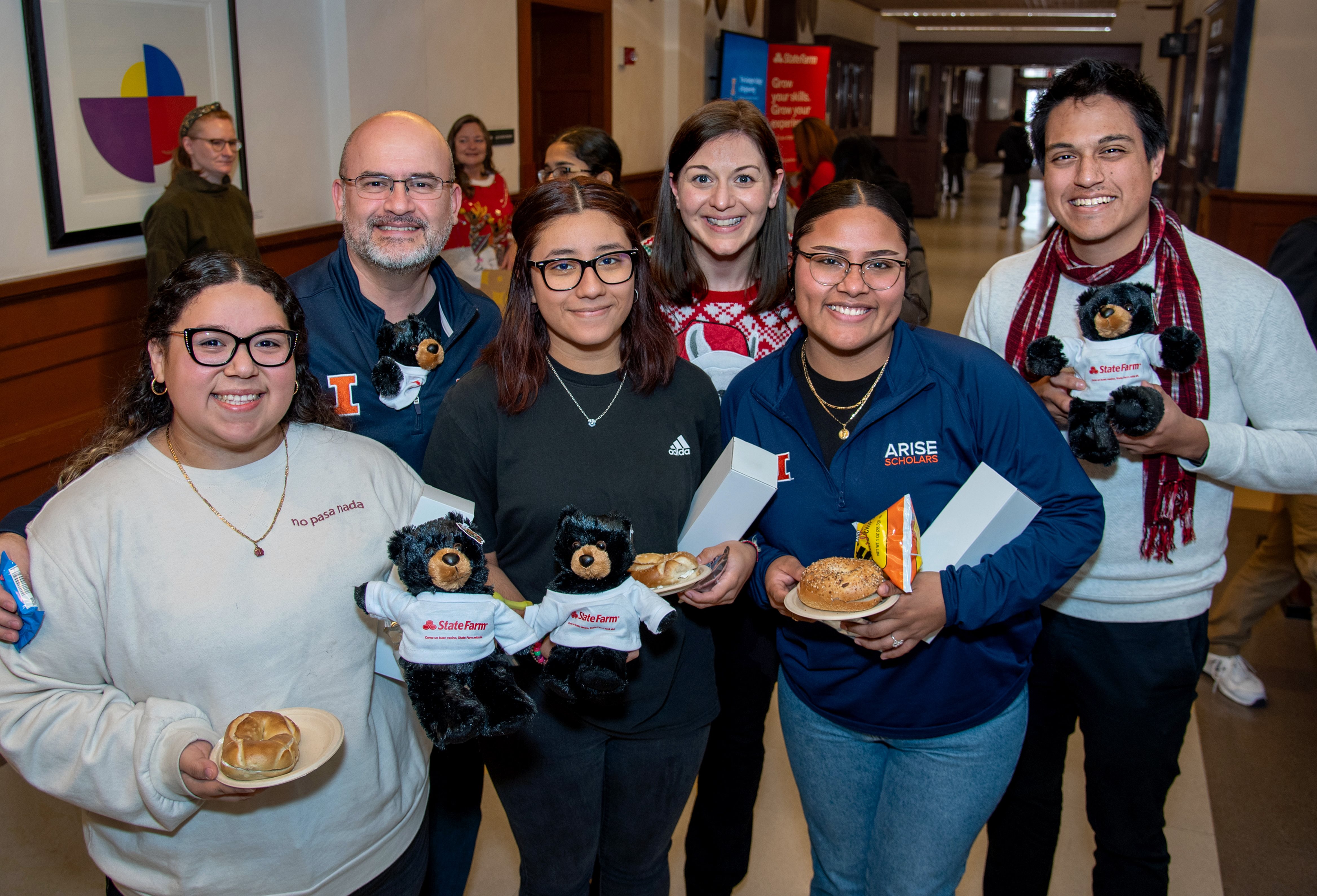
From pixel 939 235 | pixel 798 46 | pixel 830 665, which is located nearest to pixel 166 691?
pixel 830 665

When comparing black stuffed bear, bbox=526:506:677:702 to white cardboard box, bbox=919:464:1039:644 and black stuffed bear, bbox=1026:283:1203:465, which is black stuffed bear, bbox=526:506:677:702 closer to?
white cardboard box, bbox=919:464:1039:644

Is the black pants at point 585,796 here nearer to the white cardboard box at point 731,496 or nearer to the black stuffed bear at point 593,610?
the black stuffed bear at point 593,610

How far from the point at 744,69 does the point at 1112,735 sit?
A: 1047 cm

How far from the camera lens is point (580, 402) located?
1.73 metres

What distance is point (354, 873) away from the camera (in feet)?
5.13

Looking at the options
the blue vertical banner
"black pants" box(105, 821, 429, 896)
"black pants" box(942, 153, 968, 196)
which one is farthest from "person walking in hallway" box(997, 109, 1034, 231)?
"black pants" box(105, 821, 429, 896)

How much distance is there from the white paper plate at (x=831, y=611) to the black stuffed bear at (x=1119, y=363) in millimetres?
499

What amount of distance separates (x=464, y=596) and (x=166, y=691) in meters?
0.46

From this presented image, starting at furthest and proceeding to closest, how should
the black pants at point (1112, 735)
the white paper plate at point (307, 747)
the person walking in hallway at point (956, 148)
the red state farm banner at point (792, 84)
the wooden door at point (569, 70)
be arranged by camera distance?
the person walking in hallway at point (956, 148) → the red state farm banner at point (792, 84) → the wooden door at point (569, 70) → the black pants at point (1112, 735) → the white paper plate at point (307, 747)

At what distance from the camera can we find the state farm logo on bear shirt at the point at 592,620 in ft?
4.90

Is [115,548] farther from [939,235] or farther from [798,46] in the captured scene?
[939,235]

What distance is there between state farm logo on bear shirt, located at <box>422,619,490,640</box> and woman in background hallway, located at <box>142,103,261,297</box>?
10.8ft

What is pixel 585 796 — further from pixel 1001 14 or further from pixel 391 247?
pixel 1001 14

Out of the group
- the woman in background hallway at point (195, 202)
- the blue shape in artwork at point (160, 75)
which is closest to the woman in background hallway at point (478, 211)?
the woman in background hallway at point (195, 202)
